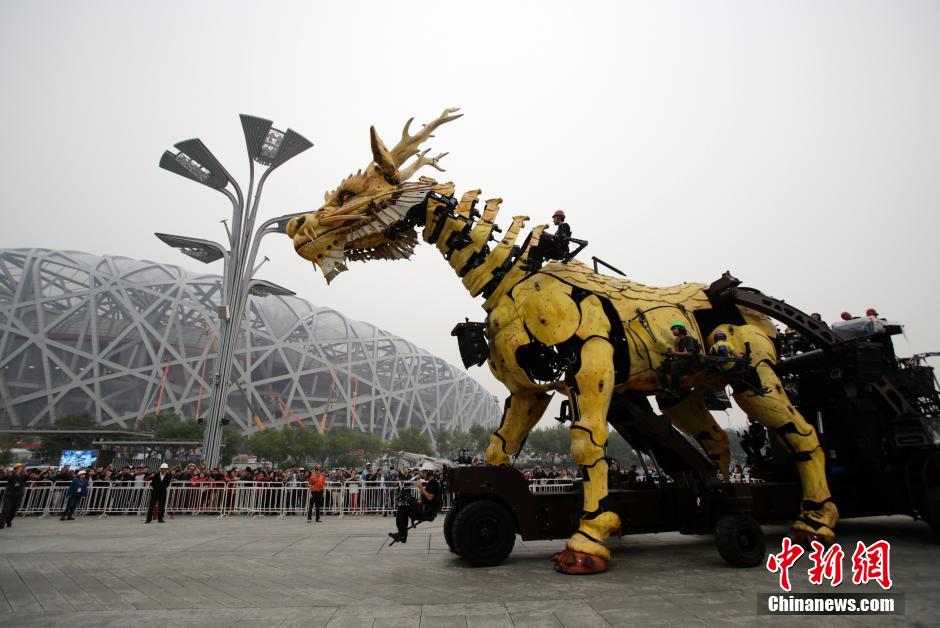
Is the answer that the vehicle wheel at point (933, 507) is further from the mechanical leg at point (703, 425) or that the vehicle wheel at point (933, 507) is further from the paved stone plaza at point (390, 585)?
the mechanical leg at point (703, 425)

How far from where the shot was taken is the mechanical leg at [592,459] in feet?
16.5

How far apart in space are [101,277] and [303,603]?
54734 millimetres

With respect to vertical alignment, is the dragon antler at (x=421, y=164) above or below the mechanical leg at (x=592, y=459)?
above

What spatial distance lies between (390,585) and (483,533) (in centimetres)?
126

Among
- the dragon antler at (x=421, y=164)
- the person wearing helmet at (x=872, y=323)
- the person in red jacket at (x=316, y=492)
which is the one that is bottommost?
the person in red jacket at (x=316, y=492)

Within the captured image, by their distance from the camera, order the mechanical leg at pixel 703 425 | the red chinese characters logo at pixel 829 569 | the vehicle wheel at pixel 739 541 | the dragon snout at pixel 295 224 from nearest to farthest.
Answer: the red chinese characters logo at pixel 829 569 → the vehicle wheel at pixel 739 541 → the dragon snout at pixel 295 224 → the mechanical leg at pixel 703 425

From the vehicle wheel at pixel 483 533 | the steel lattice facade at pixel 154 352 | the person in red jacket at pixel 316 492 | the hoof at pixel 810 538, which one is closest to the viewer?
the vehicle wheel at pixel 483 533

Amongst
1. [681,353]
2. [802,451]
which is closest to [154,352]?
[681,353]

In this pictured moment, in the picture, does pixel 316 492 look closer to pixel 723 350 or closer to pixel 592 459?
pixel 592 459

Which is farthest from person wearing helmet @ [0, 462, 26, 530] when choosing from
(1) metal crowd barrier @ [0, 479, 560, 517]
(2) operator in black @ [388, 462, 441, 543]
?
Result: (2) operator in black @ [388, 462, 441, 543]

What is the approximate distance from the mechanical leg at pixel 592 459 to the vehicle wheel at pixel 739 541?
3.96ft

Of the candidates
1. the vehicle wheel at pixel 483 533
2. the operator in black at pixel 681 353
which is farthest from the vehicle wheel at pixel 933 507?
the vehicle wheel at pixel 483 533

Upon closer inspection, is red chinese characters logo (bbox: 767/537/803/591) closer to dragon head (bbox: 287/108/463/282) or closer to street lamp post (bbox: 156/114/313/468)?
dragon head (bbox: 287/108/463/282)

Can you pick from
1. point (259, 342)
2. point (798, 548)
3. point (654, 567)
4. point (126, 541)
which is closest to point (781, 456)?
point (798, 548)
